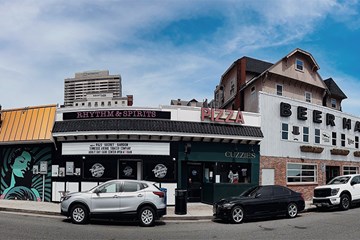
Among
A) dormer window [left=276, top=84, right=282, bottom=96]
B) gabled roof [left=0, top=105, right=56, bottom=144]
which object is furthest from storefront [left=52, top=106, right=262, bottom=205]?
dormer window [left=276, top=84, right=282, bottom=96]

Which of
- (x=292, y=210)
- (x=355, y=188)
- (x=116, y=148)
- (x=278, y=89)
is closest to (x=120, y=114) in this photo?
(x=116, y=148)

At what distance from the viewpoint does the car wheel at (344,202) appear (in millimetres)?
18156

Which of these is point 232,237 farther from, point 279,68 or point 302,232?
point 279,68

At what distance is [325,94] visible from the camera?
33.6m

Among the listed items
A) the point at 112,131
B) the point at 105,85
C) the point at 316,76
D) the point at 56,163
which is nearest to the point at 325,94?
the point at 316,76

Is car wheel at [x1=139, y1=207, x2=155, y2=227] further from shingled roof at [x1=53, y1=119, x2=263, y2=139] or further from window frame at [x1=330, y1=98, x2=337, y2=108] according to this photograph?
window frame at [x1=330, y1=98, x2=337, y2=108]

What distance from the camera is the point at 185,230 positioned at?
40.1 feet

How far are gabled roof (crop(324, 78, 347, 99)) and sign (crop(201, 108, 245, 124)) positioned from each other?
67.3 feet

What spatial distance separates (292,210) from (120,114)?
33.2 feet

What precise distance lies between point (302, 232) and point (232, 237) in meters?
2.49

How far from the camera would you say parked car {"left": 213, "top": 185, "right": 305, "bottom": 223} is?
14.3 m

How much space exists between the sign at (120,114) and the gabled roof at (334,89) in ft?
80.7

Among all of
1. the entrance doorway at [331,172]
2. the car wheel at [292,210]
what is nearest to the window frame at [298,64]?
the entrance doorway at [331,172]

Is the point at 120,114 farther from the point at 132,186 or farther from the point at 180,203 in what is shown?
the point at 132,186
